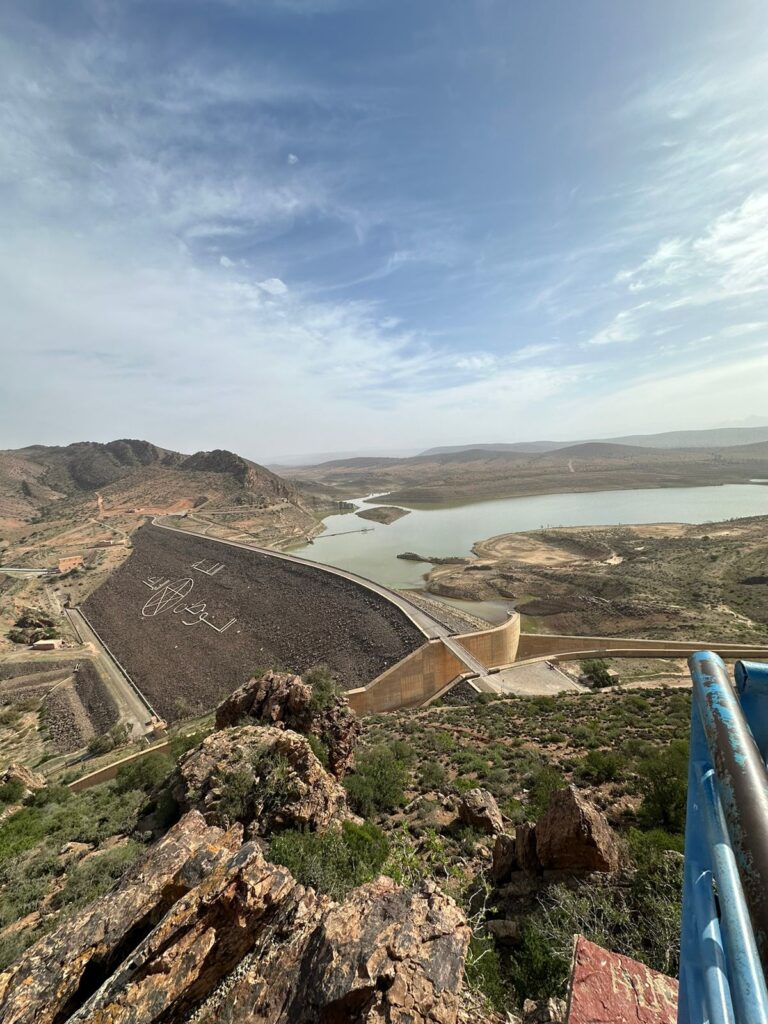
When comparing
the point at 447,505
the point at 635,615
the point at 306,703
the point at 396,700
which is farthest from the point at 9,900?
the point at 447,505

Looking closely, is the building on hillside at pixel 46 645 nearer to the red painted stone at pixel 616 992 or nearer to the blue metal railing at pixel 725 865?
the red painted stone at pixel 616 992

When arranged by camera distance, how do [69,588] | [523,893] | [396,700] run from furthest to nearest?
[69,588] → [396,700] → [523,893]

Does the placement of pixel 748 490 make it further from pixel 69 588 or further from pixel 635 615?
pixel 69 588

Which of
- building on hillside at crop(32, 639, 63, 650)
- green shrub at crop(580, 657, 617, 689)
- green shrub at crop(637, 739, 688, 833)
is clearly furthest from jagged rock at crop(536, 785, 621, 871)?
building on hillside at crop(32, 639, 63, 650)

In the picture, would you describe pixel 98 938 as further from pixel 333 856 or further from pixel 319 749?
pixel 319 749

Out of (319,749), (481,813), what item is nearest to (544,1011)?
(481,813)

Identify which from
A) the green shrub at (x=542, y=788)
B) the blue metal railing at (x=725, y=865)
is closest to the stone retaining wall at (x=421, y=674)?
the green shrub at (x=542, y=788)
